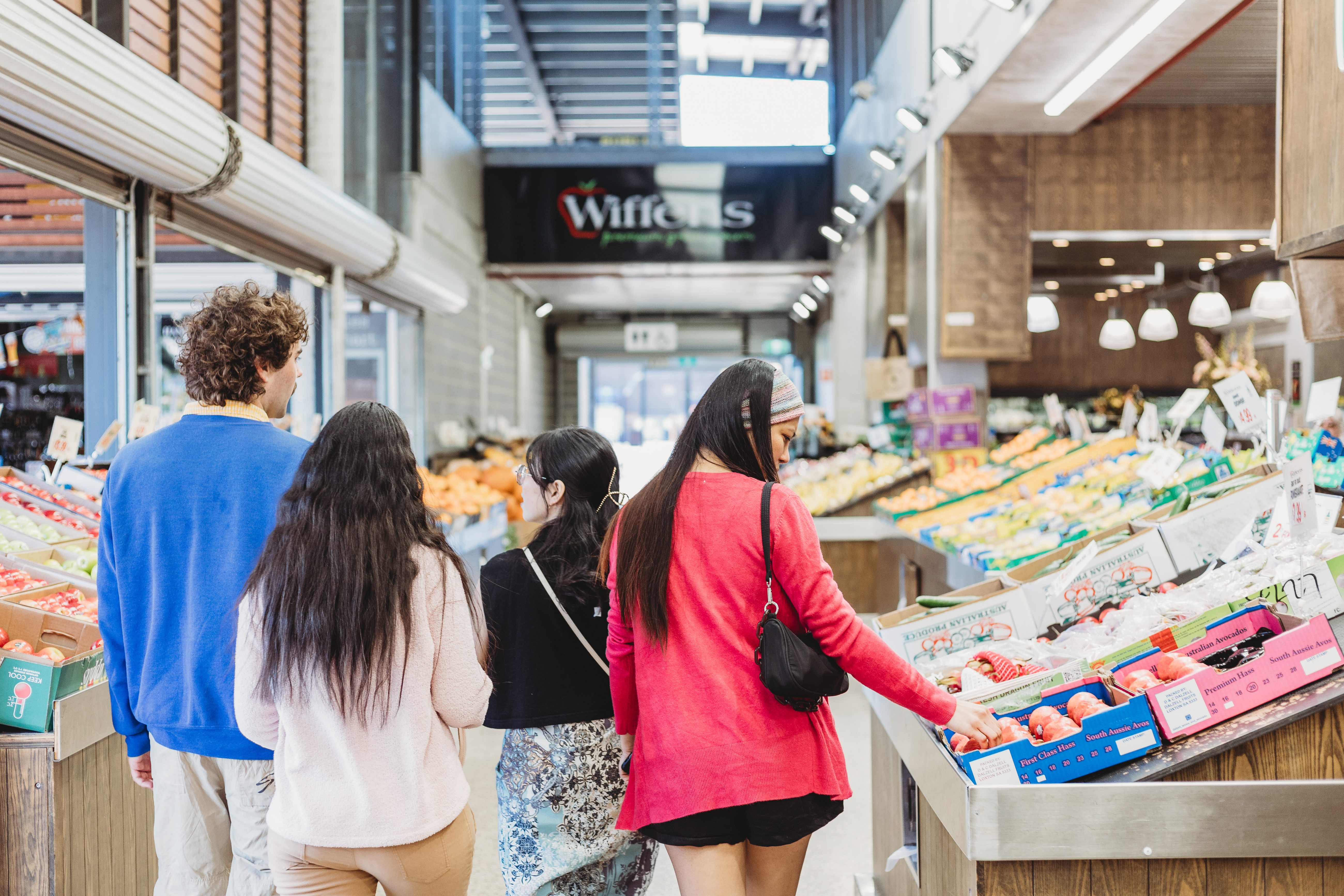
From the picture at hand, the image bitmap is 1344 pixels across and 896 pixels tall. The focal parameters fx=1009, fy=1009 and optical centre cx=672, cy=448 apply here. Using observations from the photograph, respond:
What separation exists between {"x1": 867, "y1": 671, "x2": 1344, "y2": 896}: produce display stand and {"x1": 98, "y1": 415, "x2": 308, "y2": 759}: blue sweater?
1288 mm

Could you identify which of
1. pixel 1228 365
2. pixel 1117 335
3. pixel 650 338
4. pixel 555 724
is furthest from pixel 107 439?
pixel 650 338

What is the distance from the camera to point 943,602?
8.78 ft

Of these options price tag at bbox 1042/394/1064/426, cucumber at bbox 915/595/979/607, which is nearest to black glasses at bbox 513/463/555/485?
cucumber at bbox 915/595/979/607

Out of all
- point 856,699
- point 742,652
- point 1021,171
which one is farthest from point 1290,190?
point 1021,171

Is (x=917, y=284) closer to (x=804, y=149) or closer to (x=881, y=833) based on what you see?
(x=804, y=149)

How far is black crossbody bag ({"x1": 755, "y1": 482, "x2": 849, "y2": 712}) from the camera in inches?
64.2

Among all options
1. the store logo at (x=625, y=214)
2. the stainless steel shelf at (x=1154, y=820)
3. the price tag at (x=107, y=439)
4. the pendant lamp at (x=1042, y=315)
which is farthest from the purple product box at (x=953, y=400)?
the stainless steel shelf at (x=1154, y=820)

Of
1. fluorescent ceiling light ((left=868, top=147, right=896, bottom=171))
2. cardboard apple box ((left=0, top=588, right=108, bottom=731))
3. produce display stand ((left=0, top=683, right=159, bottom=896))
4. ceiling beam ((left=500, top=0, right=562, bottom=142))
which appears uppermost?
ceiling beam ((left=500, top=0, right=562, bottom=142))

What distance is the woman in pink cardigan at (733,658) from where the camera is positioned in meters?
1.69

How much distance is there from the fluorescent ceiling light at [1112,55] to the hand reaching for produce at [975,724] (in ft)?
12.0

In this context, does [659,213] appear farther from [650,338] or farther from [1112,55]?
[1112,55]

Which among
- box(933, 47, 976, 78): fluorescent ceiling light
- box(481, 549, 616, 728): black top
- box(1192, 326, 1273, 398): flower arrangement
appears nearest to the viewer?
box(481, 549, 616, 728): black top

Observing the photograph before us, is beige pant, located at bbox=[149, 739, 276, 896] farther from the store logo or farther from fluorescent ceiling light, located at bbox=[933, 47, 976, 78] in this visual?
the store logo

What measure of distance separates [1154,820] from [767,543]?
30.8 inches
